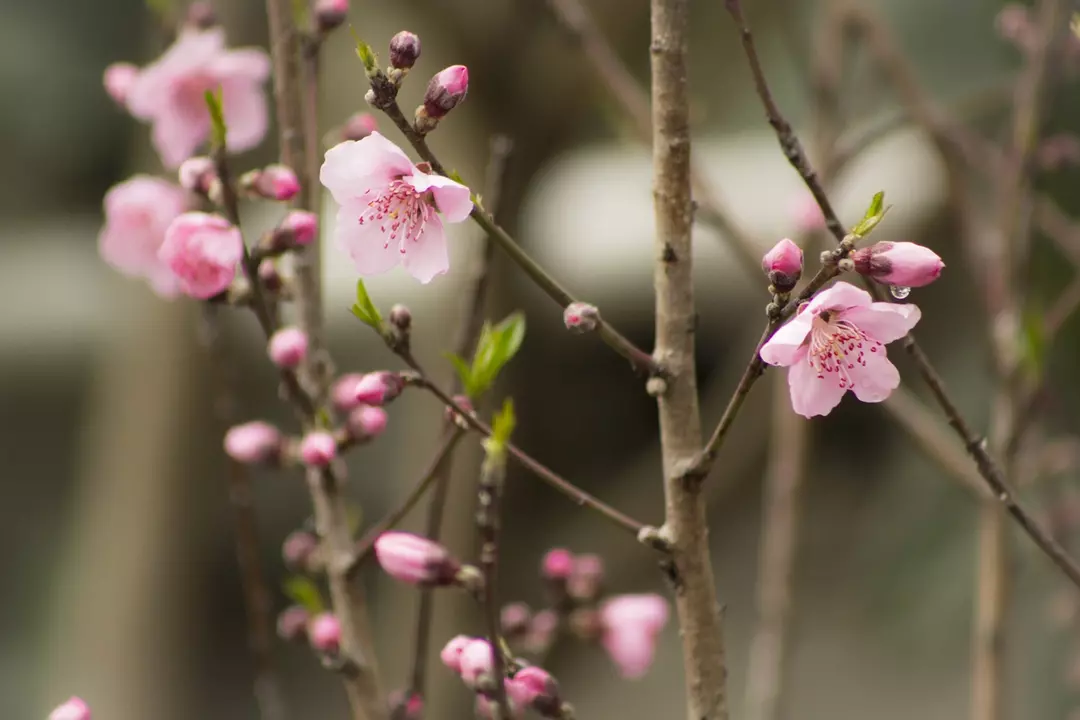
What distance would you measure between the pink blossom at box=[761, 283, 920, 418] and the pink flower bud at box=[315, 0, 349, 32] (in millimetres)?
319

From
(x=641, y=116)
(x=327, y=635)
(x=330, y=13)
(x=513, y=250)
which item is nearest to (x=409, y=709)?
(x=327, y=635)

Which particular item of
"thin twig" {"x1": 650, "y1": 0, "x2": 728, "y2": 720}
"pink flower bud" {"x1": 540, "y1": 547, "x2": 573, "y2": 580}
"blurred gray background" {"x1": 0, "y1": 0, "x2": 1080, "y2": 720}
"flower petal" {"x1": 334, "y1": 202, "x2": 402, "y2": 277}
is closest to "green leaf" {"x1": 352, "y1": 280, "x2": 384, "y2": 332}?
"flower petal" {"x1": 334, "y1": 202, "x2": 402, "y2": 277}

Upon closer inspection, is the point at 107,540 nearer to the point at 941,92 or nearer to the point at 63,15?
the point at 63,15

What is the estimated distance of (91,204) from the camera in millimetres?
2256

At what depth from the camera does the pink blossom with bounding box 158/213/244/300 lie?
1.51 ft

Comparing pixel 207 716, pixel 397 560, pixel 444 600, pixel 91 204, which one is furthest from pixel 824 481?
pixel 397 560

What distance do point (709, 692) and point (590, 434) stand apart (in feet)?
6.03

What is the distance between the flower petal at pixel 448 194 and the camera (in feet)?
1.19

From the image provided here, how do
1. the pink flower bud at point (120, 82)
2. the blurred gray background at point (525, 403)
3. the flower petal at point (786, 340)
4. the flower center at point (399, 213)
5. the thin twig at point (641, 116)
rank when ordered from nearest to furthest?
the flower petal at point (786, 340)
the flower center at point (399, 213)
the pink flower bud at point (120, 82)
the thin twig at point (641, 116)
the blurred gray background at point (525, 403)

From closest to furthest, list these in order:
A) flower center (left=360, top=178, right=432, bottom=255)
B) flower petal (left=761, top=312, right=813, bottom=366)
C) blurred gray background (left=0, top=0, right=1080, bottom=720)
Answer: flower petal (left=761, top=312, right=813, bottom=366)
flower center (left=360, top=178, right=432, bottom=255)
blurred gray background (left=0, top=0, right=1080, bottom=720)

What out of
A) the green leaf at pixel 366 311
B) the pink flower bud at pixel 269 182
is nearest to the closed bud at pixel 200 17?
the pink flower bud at pixel 269 182

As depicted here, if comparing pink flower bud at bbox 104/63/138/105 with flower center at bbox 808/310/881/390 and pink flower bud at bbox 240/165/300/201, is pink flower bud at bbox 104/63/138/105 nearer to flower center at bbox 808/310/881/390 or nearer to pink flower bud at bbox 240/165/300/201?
pink flower bud at bbox 240/165/300/201

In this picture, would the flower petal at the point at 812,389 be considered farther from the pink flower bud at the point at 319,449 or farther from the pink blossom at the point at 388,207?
the pink flower bud at the point at 319,449

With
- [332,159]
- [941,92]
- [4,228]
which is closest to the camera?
[332,159]
